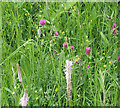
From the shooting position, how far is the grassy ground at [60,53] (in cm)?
154

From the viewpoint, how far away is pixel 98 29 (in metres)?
2.12

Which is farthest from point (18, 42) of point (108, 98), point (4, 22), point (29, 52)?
point (108, 98)

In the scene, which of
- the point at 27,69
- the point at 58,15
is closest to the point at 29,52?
the point at 27,69

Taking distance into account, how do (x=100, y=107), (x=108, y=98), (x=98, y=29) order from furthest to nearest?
(x=98, y=29) < (x=108, y=98) < (x=100, y=107)

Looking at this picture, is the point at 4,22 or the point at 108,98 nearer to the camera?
the point at 108,98

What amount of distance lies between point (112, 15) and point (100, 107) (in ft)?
3.63

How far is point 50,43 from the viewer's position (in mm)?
1964

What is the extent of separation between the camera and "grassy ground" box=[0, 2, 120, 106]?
154 cm

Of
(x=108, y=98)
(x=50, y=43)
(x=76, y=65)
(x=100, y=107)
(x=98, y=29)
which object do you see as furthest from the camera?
(x=98, y=29)

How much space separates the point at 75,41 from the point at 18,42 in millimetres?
519

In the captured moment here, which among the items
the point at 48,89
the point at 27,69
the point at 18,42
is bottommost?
the point at 48,89

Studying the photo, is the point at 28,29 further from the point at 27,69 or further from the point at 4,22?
the point at 27,69

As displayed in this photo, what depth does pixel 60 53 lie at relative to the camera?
182 centimetres

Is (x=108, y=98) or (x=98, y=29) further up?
(x=98, y=29)
